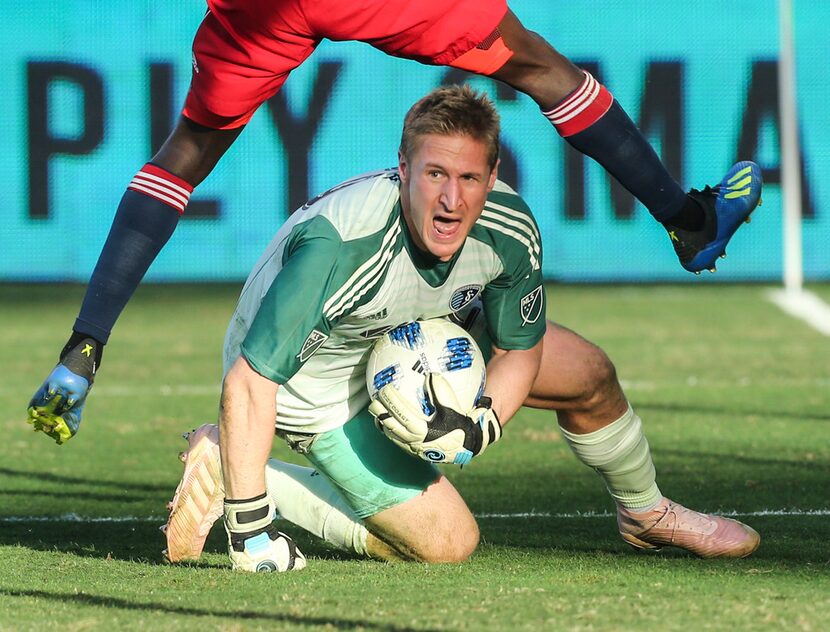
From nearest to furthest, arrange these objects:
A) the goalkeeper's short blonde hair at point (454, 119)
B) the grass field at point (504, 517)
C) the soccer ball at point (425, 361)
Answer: the grass field at point (504, 517) < the goalkeeper's short blonde hair at point (454, 119) < the soccer ball at point (425, 361)

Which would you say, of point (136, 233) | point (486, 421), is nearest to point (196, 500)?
point (136, 233)

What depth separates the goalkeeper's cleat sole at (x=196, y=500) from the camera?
4727 mm

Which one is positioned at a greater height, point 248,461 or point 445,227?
point 445,227

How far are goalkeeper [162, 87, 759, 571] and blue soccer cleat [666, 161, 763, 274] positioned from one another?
479mm

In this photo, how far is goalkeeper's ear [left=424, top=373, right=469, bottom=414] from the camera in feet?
14.5

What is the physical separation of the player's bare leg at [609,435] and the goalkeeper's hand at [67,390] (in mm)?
1477

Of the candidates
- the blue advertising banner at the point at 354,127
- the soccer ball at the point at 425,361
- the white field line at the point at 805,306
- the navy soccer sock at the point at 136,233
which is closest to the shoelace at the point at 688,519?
the soccer ball at the point at 425,361

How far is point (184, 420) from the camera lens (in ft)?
27.0

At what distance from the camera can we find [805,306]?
14258 millimetres

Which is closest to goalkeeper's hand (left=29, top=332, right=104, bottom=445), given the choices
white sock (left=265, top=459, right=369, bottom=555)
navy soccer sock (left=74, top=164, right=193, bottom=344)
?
navy soccer sock (left=74, top=164, right=193, bottom=344)

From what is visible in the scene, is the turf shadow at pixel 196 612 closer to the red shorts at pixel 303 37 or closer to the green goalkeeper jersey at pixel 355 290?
the green goalkeeper jersey at pixel 355 290

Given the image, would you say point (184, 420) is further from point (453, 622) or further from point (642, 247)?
point (642, 247)

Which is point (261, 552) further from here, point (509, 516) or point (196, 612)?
point (509, 516)

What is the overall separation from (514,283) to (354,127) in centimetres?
1217
